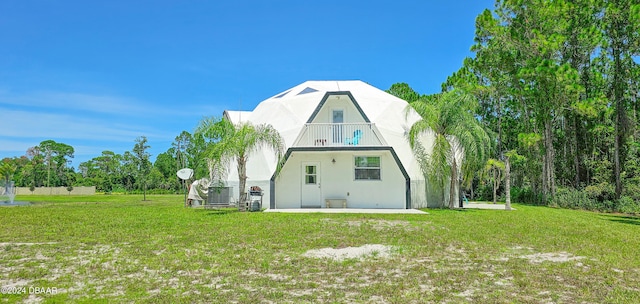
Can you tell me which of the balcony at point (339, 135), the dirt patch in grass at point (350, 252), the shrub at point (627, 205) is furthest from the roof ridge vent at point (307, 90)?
the shrub at point (627, 205)

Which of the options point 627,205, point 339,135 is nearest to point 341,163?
point 339,135

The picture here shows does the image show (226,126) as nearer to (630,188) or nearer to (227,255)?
(227,255)

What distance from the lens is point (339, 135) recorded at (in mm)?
17703

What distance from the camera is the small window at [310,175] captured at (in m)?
18.3

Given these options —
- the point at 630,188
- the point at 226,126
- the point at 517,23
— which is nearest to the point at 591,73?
the point at 517,23

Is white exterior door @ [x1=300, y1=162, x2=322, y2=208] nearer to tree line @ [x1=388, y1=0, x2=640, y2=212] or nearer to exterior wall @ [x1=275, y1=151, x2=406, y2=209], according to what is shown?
exterior wall @ [x1=275, y1=151, x2=406, y2=209]

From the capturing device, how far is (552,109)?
2545 cm

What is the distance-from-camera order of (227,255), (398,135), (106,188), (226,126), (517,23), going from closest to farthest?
(227,255) → (226,126) → (398,135) → (517,23) → (106,188)

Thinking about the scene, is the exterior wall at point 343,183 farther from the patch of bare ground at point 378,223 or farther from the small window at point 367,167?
the patch of bare ground at point 378,223

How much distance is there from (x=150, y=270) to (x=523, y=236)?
821 centimetres

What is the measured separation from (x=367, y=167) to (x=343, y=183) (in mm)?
1295

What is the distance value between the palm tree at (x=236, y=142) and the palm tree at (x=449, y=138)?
6269mm

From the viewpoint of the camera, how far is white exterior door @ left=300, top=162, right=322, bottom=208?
714 inches

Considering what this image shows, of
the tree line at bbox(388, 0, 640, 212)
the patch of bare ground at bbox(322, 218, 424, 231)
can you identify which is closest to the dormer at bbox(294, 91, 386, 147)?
the tree line at bbox(388, 0, 640, 212)
